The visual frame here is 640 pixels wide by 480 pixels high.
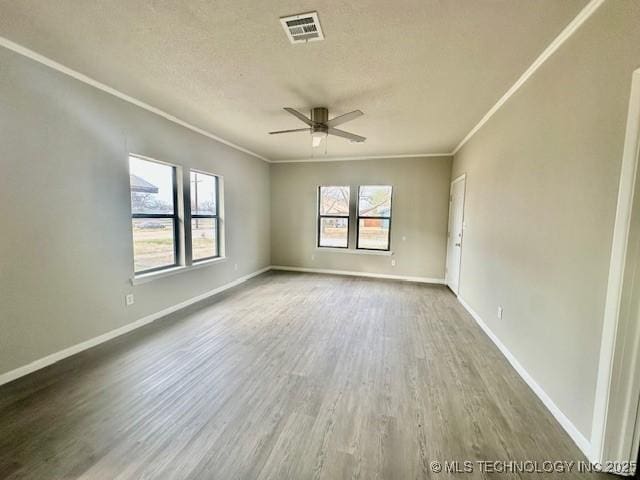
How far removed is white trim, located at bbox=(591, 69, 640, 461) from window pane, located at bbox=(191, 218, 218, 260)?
4.44 m

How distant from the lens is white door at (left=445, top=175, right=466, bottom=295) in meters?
4.51

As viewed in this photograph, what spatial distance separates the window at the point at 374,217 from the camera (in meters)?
5.90

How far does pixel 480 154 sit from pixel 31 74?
4838mm

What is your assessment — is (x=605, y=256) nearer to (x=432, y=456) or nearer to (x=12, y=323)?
(x=432, y=456)

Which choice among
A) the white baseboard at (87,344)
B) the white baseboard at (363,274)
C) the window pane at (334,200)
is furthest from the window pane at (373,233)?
the white baseboard at (87,344)

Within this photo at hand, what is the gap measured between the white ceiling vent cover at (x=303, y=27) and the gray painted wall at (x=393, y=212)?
4.12 meters

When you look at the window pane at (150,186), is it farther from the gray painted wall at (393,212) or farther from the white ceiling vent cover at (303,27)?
the gray painted wall at (393,212)

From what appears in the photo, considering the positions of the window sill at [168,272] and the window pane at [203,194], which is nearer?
the window sill at [168,272]

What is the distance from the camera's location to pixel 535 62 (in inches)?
85.0

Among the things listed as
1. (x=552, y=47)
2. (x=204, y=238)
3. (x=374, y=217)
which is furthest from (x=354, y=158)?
(x=552, y=47)

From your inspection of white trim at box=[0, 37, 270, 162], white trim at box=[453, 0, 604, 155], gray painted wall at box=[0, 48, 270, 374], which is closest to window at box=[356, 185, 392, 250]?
white trim at box=[453, 0, 604, 155]

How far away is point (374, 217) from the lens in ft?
19.6

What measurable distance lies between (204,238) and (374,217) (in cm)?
358

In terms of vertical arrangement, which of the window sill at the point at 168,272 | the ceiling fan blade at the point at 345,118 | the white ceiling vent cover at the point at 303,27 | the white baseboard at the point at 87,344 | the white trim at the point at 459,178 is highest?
the white ceiling vent cover at the point at 303,27
